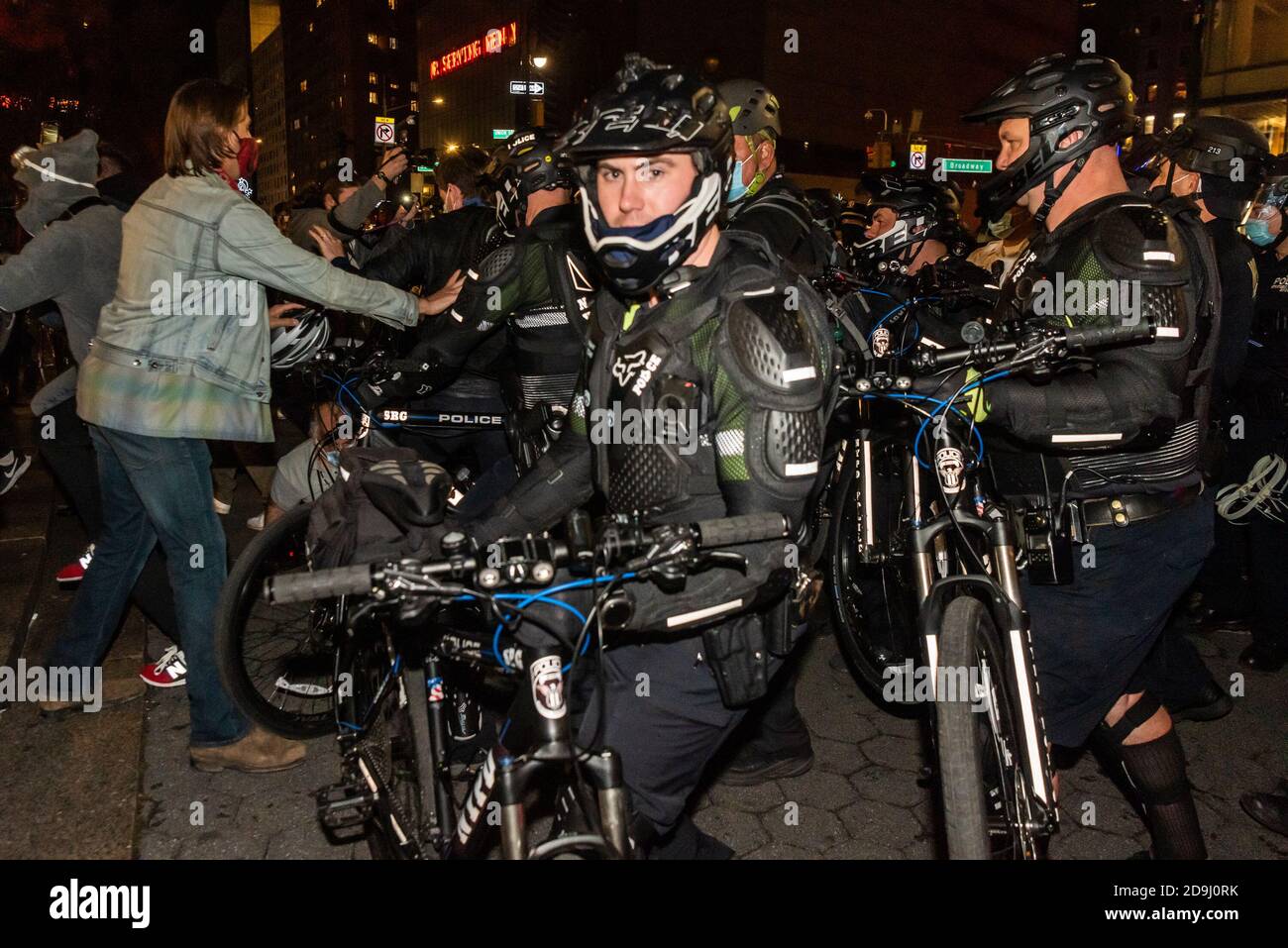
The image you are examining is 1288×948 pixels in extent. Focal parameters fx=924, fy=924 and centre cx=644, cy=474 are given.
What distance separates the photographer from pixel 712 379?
238 centimetres

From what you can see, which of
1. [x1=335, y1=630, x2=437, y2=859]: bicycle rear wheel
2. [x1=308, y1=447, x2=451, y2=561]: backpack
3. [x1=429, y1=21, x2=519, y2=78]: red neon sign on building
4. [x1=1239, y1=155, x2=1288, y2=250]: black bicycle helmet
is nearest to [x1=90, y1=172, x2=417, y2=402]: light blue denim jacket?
[x1=308, y1=447, x2=451, y2=561]: backpack

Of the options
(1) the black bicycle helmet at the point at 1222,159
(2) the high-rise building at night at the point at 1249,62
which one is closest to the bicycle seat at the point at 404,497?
(1) the black bicycle helmet at the point at 1222,159

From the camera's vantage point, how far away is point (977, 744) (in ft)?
8.79

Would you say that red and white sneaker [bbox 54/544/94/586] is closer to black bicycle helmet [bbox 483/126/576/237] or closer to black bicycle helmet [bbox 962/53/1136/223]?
black bicycle helmet [bbox 483/126/576/237]

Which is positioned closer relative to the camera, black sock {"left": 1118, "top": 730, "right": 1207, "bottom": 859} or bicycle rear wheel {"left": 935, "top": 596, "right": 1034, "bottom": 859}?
bicycle rear wheel {"left": 935, "top": 596, "right": 1034, "bottom": 859}

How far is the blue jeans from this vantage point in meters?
3.85

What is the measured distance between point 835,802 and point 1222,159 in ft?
13.6

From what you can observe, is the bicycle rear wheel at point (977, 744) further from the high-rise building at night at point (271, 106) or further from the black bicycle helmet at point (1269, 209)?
the high-rise building at night at point (271, 106)

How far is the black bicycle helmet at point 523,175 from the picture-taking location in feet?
16.2

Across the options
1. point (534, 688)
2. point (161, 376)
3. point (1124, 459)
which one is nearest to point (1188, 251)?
point (1124, 459)

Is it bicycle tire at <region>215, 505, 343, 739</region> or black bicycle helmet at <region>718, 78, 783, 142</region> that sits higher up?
black bicycle helmet at <region>718, 78, 783, 142</region>

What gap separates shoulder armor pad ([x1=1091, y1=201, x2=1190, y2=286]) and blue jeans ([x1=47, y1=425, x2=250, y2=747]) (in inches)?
138
